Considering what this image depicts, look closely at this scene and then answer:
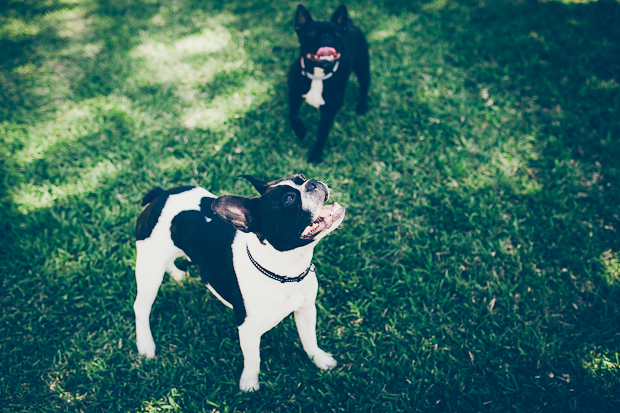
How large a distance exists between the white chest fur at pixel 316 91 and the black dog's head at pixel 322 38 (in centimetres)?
13

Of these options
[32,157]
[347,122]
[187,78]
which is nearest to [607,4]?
[347,122]

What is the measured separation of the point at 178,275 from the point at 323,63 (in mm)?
2009

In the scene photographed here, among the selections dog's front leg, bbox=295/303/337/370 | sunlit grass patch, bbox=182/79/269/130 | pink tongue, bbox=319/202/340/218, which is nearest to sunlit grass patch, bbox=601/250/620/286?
dog's front leg, bbox=295/303/337/370

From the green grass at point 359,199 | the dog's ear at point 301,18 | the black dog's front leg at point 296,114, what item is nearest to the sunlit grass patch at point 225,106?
the green grass at point 359,199

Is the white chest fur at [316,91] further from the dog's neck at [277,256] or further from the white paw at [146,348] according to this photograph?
→ the white paw at [146,348]

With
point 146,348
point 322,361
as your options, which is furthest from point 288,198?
point 146,348

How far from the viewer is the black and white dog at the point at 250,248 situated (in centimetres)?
161

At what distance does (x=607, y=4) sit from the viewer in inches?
191

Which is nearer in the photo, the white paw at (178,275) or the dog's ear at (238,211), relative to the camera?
the dog's ear at (238,211)

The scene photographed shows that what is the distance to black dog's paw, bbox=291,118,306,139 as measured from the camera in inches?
135

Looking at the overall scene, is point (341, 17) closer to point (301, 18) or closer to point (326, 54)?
point (301, 18)

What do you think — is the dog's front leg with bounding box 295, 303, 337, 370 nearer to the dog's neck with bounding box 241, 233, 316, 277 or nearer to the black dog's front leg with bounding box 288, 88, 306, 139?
the dog's neck with bounding box 241, 233, 316, 277

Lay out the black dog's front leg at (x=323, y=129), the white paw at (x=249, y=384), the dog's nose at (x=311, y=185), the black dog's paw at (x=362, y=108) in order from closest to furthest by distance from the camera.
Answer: the dog's nose at (x=311, y=185) → the white paw at (x=249, y=384) → the black dog's front leg at (x=323, y=129) → the black dog's paw at (x=362, y=108)

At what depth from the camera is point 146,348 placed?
242cm
